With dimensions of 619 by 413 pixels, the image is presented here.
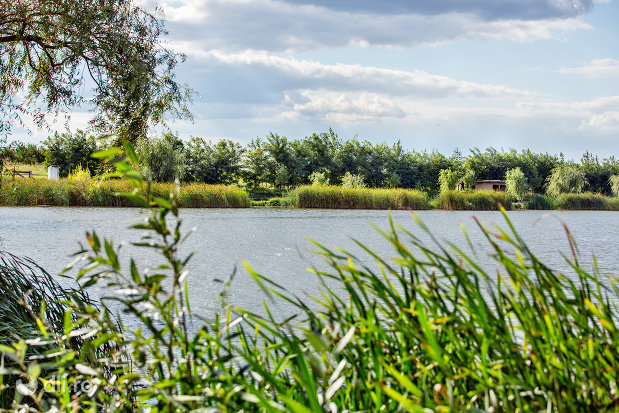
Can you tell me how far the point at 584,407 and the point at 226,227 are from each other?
51.1 ft

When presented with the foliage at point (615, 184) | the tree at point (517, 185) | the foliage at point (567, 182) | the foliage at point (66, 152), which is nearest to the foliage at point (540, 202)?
the tree at point (517, 185)

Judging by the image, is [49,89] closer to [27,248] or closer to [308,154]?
[27,248]

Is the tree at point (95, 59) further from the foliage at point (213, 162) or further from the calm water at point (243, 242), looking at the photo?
the foliage at point (213, 162)

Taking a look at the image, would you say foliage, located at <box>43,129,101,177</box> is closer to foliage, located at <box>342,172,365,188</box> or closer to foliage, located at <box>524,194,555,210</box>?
foliage, located at <box>342,172,365,188</box>

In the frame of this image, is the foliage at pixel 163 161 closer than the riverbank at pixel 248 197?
No

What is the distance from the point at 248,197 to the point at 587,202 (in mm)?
25643

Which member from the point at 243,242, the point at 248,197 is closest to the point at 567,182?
the point at 248,197

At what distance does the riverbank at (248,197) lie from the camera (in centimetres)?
2250

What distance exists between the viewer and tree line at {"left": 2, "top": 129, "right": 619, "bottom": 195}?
117 feet

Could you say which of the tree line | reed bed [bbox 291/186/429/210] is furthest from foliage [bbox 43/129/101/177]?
reed bed [bbox 291/186/429/210]

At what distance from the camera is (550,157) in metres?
48.6

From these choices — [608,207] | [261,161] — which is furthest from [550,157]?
[261,161]

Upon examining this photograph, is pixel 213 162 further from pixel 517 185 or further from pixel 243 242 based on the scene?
pixel 243 242

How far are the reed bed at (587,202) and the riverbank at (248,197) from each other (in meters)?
0.16
